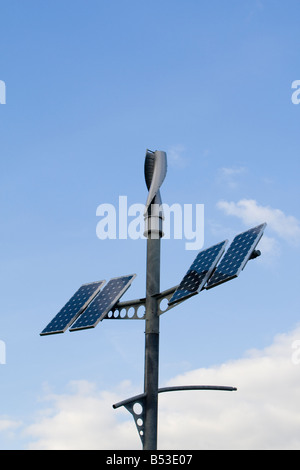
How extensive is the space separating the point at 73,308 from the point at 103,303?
1.28m

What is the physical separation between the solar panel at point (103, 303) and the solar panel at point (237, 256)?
3.33 meters

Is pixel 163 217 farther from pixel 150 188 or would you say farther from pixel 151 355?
pixel 151 355

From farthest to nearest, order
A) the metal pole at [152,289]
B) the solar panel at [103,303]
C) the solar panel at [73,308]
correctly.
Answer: the solar panel at [73,308] < the solar panel at [103,303] < the metal pole at [152,289]

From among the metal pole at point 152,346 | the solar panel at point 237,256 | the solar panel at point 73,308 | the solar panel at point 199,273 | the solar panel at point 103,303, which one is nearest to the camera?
the solar panel at point 237,256

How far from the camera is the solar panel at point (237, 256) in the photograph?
16.1 meters

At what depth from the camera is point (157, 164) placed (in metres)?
20.2

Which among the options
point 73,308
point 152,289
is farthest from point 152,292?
point 73,308

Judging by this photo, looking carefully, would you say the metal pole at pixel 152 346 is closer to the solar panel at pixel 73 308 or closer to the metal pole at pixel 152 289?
the metal pole at pixel 152 289

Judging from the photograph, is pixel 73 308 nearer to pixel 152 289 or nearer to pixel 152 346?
pixel 152 289

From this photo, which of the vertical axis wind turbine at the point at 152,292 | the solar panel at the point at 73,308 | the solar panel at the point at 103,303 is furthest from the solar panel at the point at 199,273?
the solar panel at the point at 73,308

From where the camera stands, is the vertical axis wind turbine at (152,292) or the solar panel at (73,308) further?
the solar panel at (73,308)

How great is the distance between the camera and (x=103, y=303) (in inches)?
759
